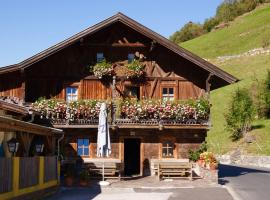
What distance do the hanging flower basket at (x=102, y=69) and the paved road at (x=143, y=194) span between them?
753 cm

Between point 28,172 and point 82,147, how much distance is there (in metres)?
9.50

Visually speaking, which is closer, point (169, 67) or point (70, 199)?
point (70, 199)

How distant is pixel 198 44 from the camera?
3829 inches

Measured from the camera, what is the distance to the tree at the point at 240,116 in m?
46.4

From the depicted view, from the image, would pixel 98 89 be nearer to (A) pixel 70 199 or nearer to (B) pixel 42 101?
(B) pixel 42 101

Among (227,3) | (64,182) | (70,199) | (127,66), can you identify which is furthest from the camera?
(227,3)

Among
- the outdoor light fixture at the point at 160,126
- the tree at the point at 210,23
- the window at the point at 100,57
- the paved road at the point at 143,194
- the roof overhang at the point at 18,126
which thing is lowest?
the paved road at the point at 143,194

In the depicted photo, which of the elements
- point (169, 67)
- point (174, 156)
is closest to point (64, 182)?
point (174, 156)

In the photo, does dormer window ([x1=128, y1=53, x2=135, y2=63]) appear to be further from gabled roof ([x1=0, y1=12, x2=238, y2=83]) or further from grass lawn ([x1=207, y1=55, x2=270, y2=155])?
grass lawn ([x1=207, y1=55, x2=270, y2=155])

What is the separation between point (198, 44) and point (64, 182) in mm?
77156

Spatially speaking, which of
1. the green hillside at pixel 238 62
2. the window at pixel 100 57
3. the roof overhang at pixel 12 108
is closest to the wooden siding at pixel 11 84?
the window at pixel 100 57

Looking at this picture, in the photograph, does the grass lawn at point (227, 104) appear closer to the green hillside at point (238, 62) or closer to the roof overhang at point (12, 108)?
the green hillside at point (238, 62)

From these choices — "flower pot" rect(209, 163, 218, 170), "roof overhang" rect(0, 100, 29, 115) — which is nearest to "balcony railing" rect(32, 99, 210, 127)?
"flower pot" rect(209, 163, 218, 170)

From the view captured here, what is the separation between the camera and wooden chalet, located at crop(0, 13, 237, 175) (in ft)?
86.2
